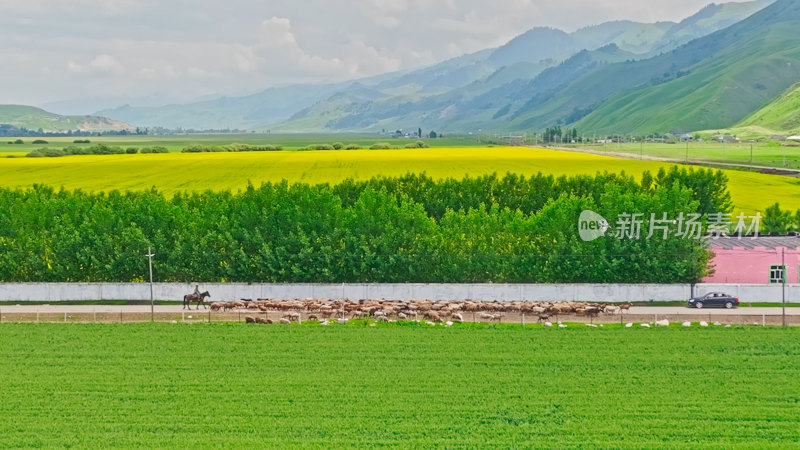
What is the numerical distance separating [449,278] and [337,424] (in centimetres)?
2539

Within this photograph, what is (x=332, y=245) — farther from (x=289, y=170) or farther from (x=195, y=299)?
(x=289, y=170)

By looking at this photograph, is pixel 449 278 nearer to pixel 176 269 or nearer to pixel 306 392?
pixel 176 269

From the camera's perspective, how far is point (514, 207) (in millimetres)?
67000

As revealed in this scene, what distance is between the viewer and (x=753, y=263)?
50.9 m

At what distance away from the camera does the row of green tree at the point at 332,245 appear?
49.2 m

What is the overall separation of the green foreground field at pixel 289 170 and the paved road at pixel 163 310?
133ft

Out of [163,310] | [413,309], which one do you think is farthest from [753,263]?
[163,310]

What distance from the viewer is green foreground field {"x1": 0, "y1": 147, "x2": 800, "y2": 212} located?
3827 inches

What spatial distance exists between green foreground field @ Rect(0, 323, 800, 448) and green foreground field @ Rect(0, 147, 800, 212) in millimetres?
53884

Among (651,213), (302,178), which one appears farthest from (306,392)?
(302,178)

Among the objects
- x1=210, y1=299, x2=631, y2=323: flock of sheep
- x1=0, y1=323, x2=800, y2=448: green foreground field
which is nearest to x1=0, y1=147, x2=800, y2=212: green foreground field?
x1=210, y1=299, x2=631, y2=323: flock of sheep

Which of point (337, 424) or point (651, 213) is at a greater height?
point (651, 213)

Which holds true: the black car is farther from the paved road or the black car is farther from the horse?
the horse

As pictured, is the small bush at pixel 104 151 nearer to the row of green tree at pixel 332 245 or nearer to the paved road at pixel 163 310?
the row of green tree at pixel 332 245
